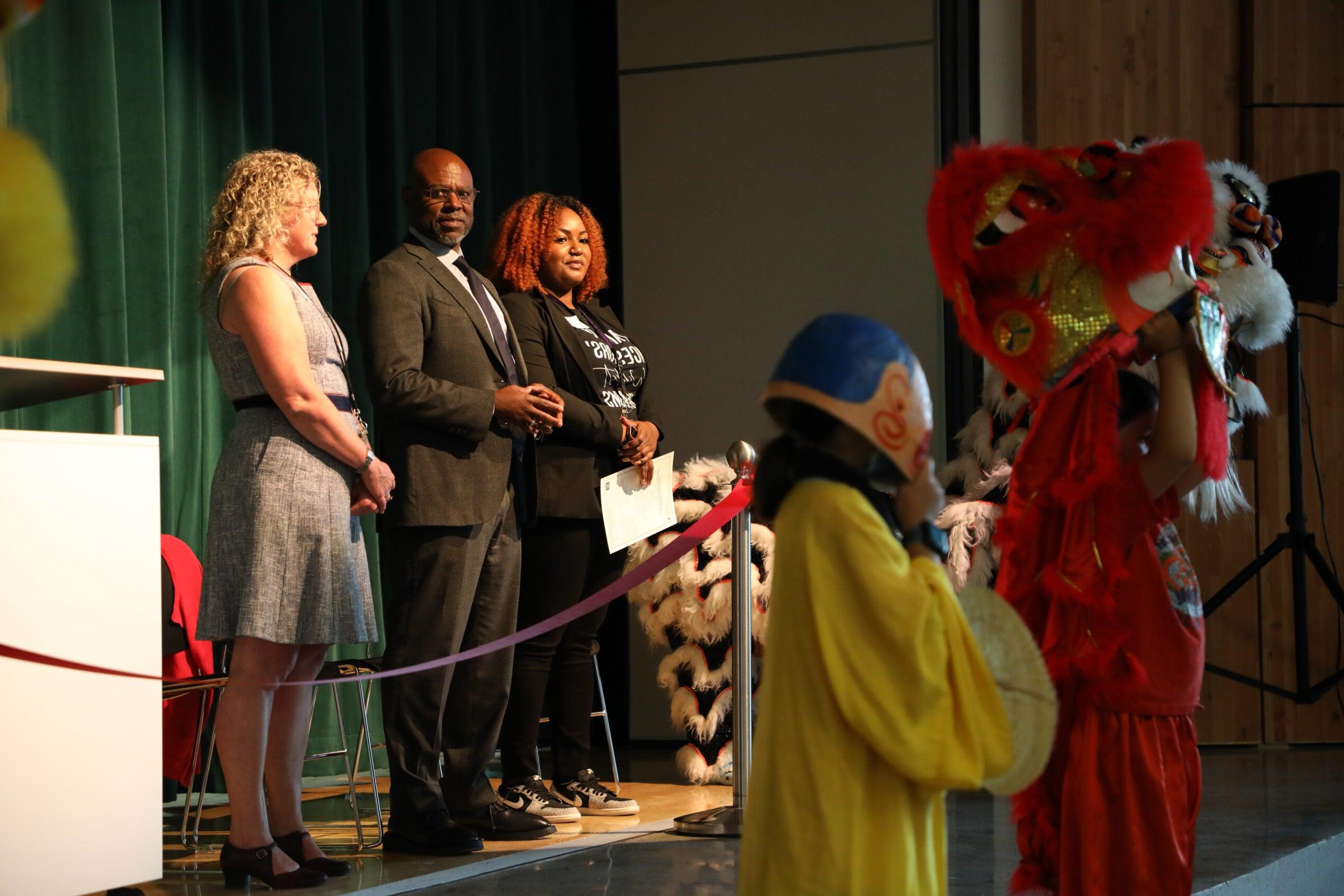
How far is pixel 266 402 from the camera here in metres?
2.69

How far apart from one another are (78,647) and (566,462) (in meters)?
1.32

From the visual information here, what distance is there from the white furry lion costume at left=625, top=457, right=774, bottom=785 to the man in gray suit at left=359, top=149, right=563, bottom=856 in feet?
3.70

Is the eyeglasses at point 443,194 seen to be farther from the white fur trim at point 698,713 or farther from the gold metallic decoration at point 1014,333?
the white fur trim at point 698,713

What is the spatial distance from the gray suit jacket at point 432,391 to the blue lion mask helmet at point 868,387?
5.62 ft

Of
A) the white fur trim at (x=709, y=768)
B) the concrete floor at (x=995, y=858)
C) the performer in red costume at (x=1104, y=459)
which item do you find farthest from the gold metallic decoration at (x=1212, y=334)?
the white fur trim at (x=709, y=768)

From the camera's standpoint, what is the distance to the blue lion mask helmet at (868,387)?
1.34 meters

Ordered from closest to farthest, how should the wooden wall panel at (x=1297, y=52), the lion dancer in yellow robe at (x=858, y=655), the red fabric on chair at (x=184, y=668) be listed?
1. the lion dancer in yellow robe at (x=858, y=655)
2. the red fabric on chair at (x=184, y=668)
3. the wooden wall panel at (x=1297, y=52)

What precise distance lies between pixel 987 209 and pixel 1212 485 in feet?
2.10

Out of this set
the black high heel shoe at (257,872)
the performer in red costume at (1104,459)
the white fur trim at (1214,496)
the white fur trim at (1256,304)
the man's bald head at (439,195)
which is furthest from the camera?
the man's bald head at (439,195)

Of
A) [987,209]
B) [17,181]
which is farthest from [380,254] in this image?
[17,181]

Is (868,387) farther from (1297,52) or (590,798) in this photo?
(1297,52)

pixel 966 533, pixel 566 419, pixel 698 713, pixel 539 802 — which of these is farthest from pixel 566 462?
pixel 966 533

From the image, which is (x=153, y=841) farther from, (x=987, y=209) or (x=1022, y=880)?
(x=987, y=209)

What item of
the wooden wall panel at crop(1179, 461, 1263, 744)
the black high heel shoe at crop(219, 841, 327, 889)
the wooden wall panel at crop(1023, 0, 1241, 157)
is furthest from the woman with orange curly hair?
the wooden wall panel at crop(1179, 461, 1263, 744)
